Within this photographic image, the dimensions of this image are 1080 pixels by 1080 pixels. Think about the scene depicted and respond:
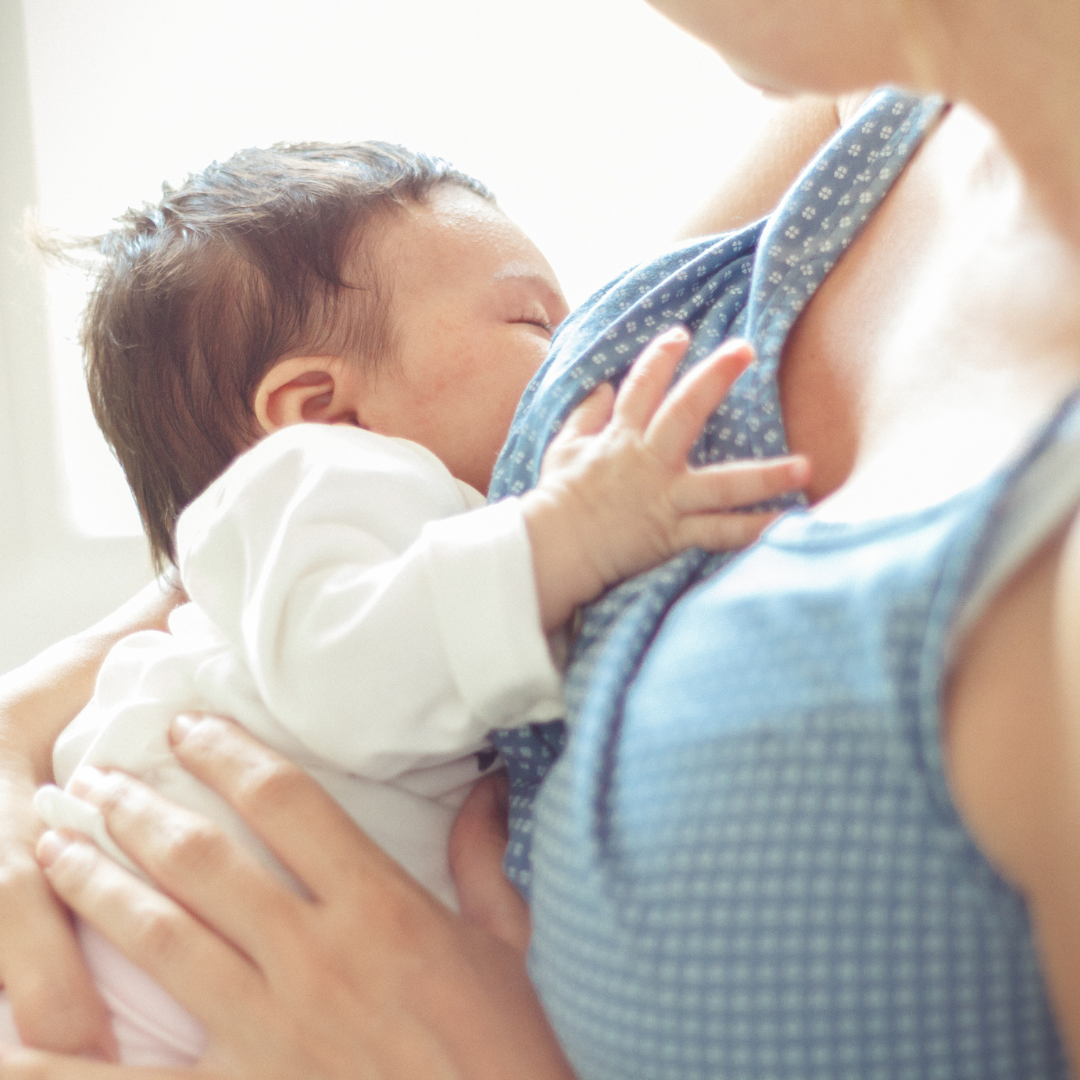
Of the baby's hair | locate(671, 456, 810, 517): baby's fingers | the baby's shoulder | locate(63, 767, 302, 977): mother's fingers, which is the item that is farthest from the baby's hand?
the baby's hair

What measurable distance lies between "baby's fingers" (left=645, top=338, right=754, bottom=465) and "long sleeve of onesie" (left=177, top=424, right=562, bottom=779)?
92 mm

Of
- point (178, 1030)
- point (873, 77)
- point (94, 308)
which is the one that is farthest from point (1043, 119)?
point (94, 308)

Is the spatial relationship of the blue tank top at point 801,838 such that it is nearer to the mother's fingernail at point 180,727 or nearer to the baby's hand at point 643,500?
the baby's hand at point 643,500

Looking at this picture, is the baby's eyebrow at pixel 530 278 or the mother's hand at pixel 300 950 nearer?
the mother's hand at pixel 300 950

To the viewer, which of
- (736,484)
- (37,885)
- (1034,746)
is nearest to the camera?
(1034,746)

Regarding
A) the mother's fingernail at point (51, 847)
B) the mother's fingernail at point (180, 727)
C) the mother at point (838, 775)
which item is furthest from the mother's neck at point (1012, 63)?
the mother's fingernail at point (51, 847)

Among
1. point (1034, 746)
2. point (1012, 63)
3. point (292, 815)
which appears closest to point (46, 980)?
point (292, 815)

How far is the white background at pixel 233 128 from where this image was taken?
1.64 meters

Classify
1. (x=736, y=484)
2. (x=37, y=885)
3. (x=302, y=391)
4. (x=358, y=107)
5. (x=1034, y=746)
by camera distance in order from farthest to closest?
(x=358, y=107) → (x=302, y=391) → (x=37, y=885) → (x=736, y=484) → (x=1034, y=746)

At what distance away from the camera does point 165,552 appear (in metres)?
1.04

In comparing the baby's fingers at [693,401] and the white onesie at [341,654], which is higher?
the baby's fingers at [693,401]

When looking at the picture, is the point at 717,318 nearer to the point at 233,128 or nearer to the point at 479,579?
the point at 479,579

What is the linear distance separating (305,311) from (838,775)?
0.63 m

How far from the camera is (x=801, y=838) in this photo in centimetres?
42
